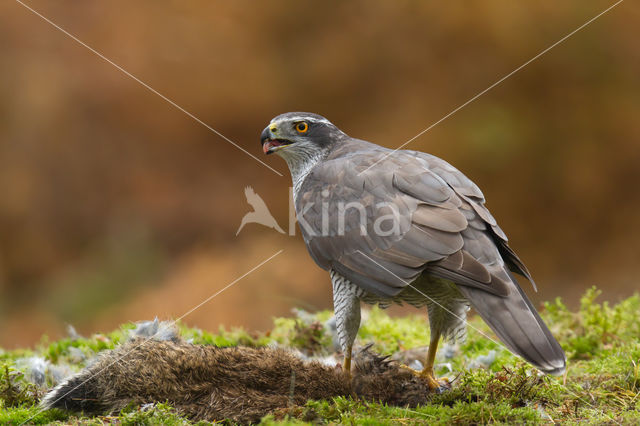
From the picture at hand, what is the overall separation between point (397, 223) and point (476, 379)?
39.3 inches

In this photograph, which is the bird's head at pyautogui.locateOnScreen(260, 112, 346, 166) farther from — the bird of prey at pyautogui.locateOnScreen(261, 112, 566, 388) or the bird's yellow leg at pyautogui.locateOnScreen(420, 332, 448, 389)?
the bird's yellow leg at pyautogui.locateOnScreen(420, 332, 448, 389)

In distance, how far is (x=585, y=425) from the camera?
10.3 ft

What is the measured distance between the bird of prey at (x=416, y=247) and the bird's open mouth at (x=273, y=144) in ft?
1.61

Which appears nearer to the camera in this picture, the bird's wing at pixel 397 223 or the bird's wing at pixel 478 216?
the bird's wing at pixel 397 223

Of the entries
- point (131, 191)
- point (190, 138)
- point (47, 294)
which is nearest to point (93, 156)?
point (131, 191)

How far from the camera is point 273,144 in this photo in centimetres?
514

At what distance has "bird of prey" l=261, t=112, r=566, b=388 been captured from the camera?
3.37 metres

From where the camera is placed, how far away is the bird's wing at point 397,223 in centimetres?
357

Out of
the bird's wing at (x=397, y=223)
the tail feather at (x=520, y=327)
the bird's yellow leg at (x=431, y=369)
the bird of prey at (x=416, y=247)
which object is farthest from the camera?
the bird's yellow leg at (x=431, y=369)

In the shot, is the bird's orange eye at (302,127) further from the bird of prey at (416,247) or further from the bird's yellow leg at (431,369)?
the bird's yellow leg at (431,369)

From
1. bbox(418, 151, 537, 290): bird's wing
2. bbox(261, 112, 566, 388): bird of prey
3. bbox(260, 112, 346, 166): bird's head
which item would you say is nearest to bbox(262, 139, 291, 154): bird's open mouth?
bbox(260, 112, 346, 166): bird's head

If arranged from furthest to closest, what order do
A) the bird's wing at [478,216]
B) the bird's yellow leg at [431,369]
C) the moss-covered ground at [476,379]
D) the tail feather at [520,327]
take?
the bird's yellow leg at [431,369] < the bird's wing at [478,216] < the moss-covered ground at [476,379] < the tail feather at [520,327]

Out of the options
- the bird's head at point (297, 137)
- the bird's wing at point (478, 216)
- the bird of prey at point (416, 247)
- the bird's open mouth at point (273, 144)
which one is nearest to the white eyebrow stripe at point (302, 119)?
the bird's head at point (297, 137)

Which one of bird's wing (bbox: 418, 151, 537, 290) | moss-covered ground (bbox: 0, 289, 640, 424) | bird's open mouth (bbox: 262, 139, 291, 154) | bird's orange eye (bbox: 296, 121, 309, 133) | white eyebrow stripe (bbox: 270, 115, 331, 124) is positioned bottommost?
moss-covered ground (bbox: 0, 289, 640, 424)
